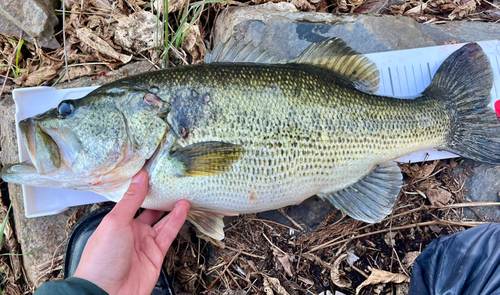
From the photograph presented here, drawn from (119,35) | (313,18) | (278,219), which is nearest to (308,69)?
(313,18)

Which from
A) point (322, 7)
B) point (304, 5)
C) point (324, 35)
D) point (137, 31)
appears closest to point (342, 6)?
point (322, 7)

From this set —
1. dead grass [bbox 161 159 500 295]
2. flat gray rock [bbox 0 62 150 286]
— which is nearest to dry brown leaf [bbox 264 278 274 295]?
dead grass [bbox 161 159 500 295]

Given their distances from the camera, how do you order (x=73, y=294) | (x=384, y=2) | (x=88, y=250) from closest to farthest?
(x=73, y=294), (x=88, y=250), (x=384, y=2)

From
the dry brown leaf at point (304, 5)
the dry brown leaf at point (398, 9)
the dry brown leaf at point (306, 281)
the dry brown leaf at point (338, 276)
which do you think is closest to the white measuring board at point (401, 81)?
the dry brown leaf at point (398, 9)

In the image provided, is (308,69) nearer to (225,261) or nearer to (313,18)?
(313,18)

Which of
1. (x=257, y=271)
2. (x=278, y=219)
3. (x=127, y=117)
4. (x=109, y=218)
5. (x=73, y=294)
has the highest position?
(x=127, y=117)

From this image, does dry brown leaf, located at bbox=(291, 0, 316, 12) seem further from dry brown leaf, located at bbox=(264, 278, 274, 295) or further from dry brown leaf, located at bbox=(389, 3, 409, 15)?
dry brown leaf, located at bbox=(264, 278, 274, 295)

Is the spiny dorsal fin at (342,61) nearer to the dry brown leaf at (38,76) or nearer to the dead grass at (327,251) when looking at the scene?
the dead grass at (327,251)
